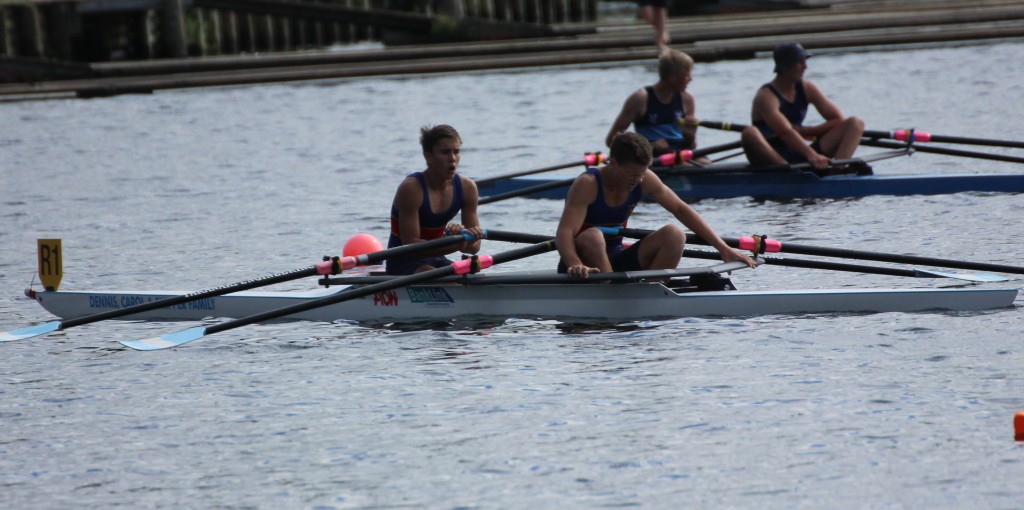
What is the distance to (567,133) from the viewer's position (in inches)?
836

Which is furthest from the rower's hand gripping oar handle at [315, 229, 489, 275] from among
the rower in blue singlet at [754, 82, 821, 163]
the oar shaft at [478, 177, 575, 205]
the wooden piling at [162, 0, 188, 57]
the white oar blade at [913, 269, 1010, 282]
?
the wooden piling at [162, 0, 188, 57]

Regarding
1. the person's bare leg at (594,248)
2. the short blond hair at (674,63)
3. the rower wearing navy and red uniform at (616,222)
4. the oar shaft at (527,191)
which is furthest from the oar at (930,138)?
the person's bare leg at (594,248)

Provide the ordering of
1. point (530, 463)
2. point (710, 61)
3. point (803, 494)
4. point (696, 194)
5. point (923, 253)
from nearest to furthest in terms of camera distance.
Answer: point (803, 494)
point (530, 463)
point (923, 253)
point (696, 194)
point (710, 61)

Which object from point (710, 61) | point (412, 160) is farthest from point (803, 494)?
point (710, 61)

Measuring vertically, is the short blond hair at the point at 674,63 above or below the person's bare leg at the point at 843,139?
above

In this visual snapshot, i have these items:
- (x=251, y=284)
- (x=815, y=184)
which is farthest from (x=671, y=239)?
(x=815, y=184)

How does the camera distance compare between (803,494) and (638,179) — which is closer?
(803,494)

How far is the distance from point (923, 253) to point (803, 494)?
227 inches

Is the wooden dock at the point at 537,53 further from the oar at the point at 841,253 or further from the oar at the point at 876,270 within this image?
the oar at the point at 841,253

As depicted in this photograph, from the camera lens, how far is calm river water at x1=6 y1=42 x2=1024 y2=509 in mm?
6977

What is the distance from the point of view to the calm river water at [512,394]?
698 cm

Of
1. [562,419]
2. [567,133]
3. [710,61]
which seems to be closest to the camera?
[562,419]

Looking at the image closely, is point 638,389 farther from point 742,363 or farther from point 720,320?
point 720,320

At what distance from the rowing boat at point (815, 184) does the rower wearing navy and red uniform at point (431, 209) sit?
15.2 feet
